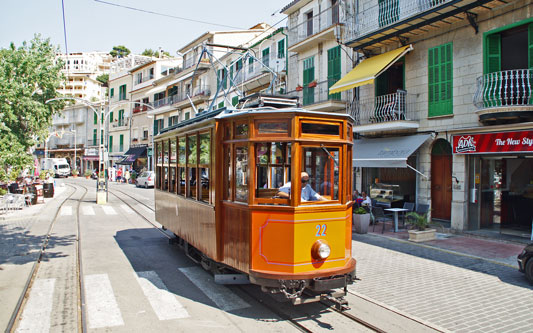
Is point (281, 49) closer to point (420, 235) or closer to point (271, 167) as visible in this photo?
point (420, 235)

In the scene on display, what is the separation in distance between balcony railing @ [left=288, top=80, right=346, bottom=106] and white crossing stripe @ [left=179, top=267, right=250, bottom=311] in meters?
11.8

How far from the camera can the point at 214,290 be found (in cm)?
659

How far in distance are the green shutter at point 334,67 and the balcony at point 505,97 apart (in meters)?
7.22

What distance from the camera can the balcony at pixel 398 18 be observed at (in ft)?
38.2

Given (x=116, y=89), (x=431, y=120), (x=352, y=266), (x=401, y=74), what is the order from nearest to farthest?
(x=352, y=266) < (x=431, y=120) < (x=401, y=74) < (x=116, y=89)

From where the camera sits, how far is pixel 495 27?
1140 centimetres

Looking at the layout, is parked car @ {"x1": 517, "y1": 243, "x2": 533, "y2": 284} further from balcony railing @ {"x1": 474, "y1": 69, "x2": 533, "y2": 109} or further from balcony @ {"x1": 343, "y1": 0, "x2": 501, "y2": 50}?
balcony @ {"x1": 343, "y1": 0, "x2": 501, "y2": 50}

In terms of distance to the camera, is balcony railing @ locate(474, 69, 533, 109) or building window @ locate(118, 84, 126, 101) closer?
balcony railing @ locate(474, 69, 533, 109)

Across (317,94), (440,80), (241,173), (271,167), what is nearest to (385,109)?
(440,80)

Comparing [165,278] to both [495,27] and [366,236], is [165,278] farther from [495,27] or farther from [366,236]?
[495,27]

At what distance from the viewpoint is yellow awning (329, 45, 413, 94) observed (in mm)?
13875

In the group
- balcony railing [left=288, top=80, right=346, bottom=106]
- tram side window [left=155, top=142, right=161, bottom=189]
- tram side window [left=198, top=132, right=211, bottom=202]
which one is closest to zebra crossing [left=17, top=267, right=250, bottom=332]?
tram side window [left=198, top=132, right=211, bottom=202]

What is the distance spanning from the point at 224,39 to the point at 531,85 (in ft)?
88.1

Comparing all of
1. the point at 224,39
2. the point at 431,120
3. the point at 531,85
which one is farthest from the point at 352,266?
the point at 224,39
